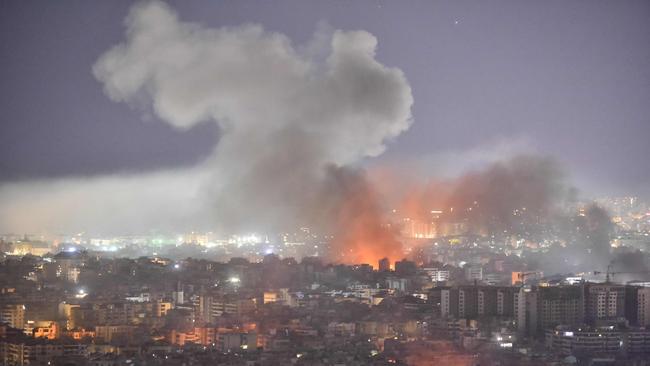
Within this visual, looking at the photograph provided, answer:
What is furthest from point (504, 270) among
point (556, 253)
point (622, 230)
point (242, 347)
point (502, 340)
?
point (242, 347)

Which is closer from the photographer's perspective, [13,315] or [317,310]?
[13,315]

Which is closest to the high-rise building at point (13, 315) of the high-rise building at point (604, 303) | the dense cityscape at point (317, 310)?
the dense cityscape at point (317, 310)

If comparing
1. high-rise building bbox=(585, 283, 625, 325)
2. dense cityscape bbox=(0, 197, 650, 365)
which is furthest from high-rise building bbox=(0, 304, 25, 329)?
high-rise building bbox=(585, 283, 625, 325)

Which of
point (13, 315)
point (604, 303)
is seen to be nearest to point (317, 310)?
point (604, 303)

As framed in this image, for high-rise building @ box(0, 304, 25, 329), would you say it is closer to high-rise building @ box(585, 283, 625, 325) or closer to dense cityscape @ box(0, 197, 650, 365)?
dense cityscape @ box(0, 197, 650, 365)

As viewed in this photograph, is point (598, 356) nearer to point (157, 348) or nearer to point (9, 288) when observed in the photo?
point (157, 348)

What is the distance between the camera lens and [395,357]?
9.67 meters

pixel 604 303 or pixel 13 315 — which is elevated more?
pixel 604 303

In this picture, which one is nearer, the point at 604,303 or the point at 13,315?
the point at 13,315

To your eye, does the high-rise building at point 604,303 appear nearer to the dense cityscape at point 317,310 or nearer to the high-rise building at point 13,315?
the dense cityscape at point 317,310

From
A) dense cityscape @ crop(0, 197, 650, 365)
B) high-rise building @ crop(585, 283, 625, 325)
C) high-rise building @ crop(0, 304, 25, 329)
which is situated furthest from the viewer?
high-rise building @ crop(585, 283, 625, 325)

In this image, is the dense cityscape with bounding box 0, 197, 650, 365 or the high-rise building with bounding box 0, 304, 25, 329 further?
the high-rise building with bounding box 0, 304, 25, 329

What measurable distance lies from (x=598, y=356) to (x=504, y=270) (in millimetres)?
7030

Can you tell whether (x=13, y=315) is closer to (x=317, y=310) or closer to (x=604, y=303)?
(x=317, y=310)
